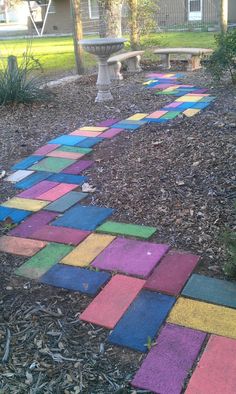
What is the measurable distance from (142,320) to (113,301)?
0.24 metres

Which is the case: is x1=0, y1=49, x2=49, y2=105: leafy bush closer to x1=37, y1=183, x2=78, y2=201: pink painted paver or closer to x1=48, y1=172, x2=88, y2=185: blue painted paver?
x1=48, y1=172, x2=88, y2=185: blue painted paver

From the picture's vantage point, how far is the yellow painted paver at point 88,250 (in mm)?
3076

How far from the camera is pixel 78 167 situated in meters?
4.82

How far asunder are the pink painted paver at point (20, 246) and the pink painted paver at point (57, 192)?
2.51ft

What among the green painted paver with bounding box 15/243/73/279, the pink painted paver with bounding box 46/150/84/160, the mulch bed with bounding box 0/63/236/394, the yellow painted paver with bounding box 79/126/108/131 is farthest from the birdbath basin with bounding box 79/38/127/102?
the green painted paver with bounding box 15/243/73/279

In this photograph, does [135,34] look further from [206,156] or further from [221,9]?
[206,156]

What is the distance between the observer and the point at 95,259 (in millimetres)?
3078

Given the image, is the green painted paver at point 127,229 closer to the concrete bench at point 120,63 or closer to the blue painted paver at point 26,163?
the blue painted paver at point 26,163

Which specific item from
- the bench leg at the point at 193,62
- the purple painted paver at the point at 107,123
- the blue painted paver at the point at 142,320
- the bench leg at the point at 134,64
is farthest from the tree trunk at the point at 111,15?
the blue painted paver at the point at 142,320

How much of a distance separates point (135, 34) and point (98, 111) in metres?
5.04

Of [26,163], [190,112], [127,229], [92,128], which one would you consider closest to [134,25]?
[190,112]

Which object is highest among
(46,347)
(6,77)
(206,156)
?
(6,77)

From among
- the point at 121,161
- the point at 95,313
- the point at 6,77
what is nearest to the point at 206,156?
the point at 121,161

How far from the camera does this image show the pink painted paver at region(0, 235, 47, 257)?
326cm
